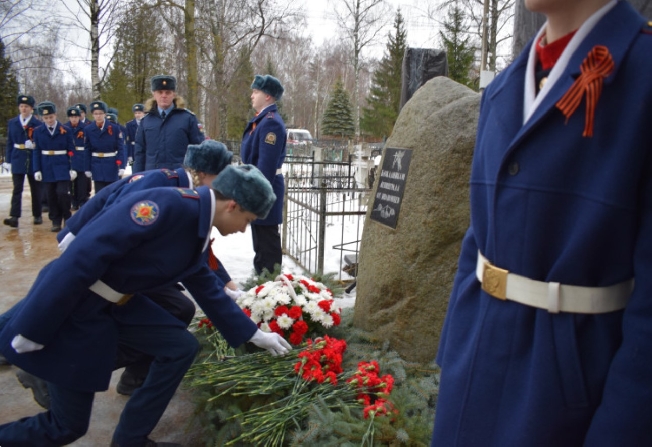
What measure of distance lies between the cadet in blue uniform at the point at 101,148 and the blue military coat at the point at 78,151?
329 mm

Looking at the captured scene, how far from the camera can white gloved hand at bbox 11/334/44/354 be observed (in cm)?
208

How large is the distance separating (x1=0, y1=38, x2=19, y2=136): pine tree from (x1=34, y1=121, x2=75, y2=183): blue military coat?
677 inches

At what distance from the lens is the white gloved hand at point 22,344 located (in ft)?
6.82

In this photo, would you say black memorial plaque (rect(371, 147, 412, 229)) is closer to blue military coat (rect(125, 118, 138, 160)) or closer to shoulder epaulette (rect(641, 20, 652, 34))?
shoulder epaulette (rect(641, 20, 652, 34))

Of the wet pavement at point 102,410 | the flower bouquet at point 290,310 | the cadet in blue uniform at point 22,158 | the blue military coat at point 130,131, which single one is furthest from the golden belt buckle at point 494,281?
the blue military coat at point 130,131

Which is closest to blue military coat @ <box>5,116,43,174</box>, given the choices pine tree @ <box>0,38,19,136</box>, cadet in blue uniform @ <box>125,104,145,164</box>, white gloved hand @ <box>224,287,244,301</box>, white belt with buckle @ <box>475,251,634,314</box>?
cadet in blue uniform @ <box>125,104,145,164</box>


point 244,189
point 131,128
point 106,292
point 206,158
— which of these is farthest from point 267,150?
point 131,128

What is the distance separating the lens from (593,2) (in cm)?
115

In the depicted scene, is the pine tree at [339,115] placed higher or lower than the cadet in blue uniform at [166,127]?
higher

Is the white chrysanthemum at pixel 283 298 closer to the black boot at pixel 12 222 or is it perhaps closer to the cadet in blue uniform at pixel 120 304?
the cadet in blue uniform at pixel 120 304

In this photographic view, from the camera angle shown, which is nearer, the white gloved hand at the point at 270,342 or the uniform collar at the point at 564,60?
the uniform collar at the point at 564,60

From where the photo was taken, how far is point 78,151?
965cm

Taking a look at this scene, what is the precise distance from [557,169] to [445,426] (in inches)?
27.2

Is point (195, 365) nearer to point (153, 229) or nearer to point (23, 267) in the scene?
point (153, 229)
